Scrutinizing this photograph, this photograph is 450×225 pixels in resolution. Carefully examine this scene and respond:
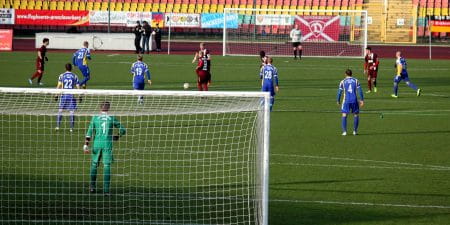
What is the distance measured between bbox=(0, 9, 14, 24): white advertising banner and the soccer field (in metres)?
20.6

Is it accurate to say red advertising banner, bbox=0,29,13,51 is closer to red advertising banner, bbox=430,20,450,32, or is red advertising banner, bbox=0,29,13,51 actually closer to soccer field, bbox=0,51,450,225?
soccer field, bbox=0,51,450,225

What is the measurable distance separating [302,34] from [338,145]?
104 feet

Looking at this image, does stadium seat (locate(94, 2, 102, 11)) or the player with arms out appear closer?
the player with arms out

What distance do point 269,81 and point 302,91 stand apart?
7.07 metres

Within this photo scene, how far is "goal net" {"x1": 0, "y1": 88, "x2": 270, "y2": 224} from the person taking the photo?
13.8 meters

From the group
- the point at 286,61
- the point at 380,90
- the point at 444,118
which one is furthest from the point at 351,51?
the point at 444,118

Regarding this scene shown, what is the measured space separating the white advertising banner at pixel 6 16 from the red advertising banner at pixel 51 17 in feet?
1.42

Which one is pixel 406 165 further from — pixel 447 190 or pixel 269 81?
pixel 269 81

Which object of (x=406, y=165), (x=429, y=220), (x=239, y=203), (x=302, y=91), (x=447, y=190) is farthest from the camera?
(x=302, y=91)

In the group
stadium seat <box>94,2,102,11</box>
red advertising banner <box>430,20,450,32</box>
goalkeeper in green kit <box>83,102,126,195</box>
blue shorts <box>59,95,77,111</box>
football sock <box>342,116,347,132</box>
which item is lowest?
football sock <box>342,116,347,132</box>

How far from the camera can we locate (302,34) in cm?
5306

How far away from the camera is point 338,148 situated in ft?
70.5

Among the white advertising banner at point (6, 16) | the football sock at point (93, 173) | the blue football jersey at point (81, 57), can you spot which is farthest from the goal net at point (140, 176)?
the white advertising banner at point (6, 16)

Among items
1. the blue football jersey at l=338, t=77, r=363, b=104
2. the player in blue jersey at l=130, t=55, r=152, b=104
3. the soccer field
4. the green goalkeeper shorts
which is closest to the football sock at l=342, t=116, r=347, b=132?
the soccer field
